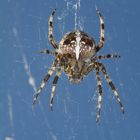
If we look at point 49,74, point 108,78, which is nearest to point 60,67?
point 49,74

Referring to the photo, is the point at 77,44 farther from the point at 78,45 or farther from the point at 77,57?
the point at 77,57

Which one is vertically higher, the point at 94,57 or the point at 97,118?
the point at 94,57

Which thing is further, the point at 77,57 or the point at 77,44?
the point at 77,57

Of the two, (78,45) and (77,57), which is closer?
(78,45)

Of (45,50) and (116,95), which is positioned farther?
(116,95)

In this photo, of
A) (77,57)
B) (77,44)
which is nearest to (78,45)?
(77,44)

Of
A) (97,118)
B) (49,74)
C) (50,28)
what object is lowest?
(97,118)

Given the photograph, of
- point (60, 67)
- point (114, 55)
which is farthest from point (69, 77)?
point (114, 55)

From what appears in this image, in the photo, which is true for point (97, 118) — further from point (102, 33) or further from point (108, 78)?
point (102, 33)
